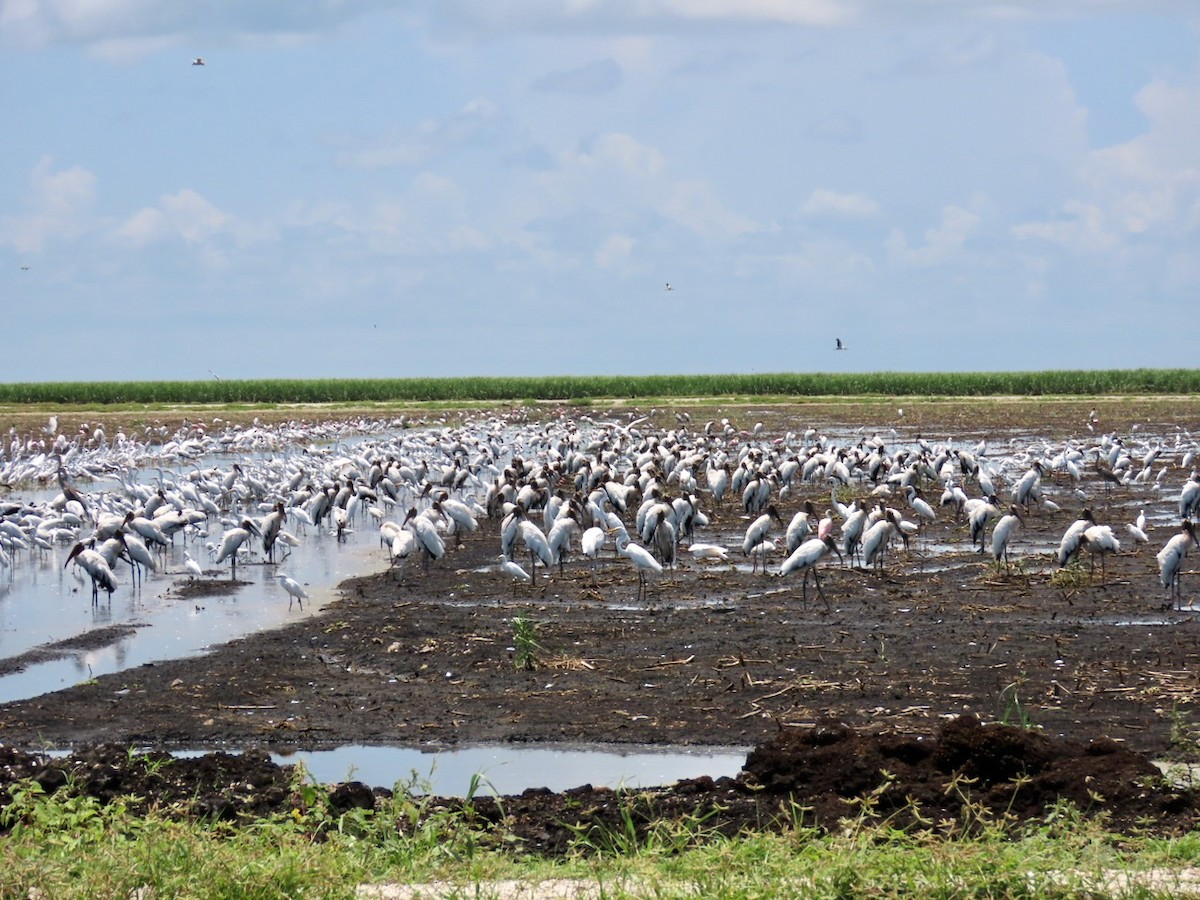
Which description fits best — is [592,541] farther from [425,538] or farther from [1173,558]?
[1173,558]

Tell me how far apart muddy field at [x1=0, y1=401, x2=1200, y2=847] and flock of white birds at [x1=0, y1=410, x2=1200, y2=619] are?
790 mm

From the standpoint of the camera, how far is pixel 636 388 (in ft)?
243

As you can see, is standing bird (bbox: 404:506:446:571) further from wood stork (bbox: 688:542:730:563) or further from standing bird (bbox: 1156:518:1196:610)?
standing bird (bbox: 1156:518:1196:610)

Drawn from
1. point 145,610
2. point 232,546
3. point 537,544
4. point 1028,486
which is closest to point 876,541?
point 537,544

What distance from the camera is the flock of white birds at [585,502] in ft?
56.2

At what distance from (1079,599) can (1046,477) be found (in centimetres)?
1473

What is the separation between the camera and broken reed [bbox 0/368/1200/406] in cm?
7112

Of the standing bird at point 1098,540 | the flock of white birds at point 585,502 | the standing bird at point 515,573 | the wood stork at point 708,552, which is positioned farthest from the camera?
the wood stork at point 708,552

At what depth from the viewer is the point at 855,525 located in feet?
55.7

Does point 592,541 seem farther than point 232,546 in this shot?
No

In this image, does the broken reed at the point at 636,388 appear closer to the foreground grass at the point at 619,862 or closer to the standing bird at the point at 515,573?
the standing bird at the point at 515,573

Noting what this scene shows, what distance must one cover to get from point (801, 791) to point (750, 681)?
3494mm

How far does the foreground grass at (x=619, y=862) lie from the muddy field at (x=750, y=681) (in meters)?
0.78

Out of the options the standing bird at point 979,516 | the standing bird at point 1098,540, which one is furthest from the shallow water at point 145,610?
the standing bird at point 1098,540
